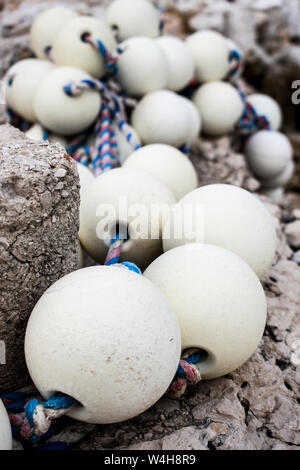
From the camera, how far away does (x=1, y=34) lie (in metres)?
2.11

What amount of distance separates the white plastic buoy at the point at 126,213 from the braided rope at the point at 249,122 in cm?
104

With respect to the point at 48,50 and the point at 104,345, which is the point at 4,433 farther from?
Answer: the point at 48,50

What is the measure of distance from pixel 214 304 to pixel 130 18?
1329 mm

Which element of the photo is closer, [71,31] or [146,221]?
[146,221]

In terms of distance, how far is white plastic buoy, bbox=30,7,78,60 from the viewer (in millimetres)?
1838

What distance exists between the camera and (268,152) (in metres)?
2.05


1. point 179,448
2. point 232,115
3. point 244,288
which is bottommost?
point 232,115

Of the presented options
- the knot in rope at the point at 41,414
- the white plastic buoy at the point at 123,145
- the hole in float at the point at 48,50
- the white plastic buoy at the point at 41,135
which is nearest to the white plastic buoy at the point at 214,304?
the knot in rope at the point at 41,414

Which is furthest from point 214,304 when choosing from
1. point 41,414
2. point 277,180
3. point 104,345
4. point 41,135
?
point 277,180

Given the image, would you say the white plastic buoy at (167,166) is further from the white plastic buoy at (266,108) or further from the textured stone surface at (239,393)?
the white plastic buoy at (266,108)

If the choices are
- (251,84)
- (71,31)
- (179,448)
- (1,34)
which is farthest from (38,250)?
(251,84)

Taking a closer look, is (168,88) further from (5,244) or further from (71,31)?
(5,244)
